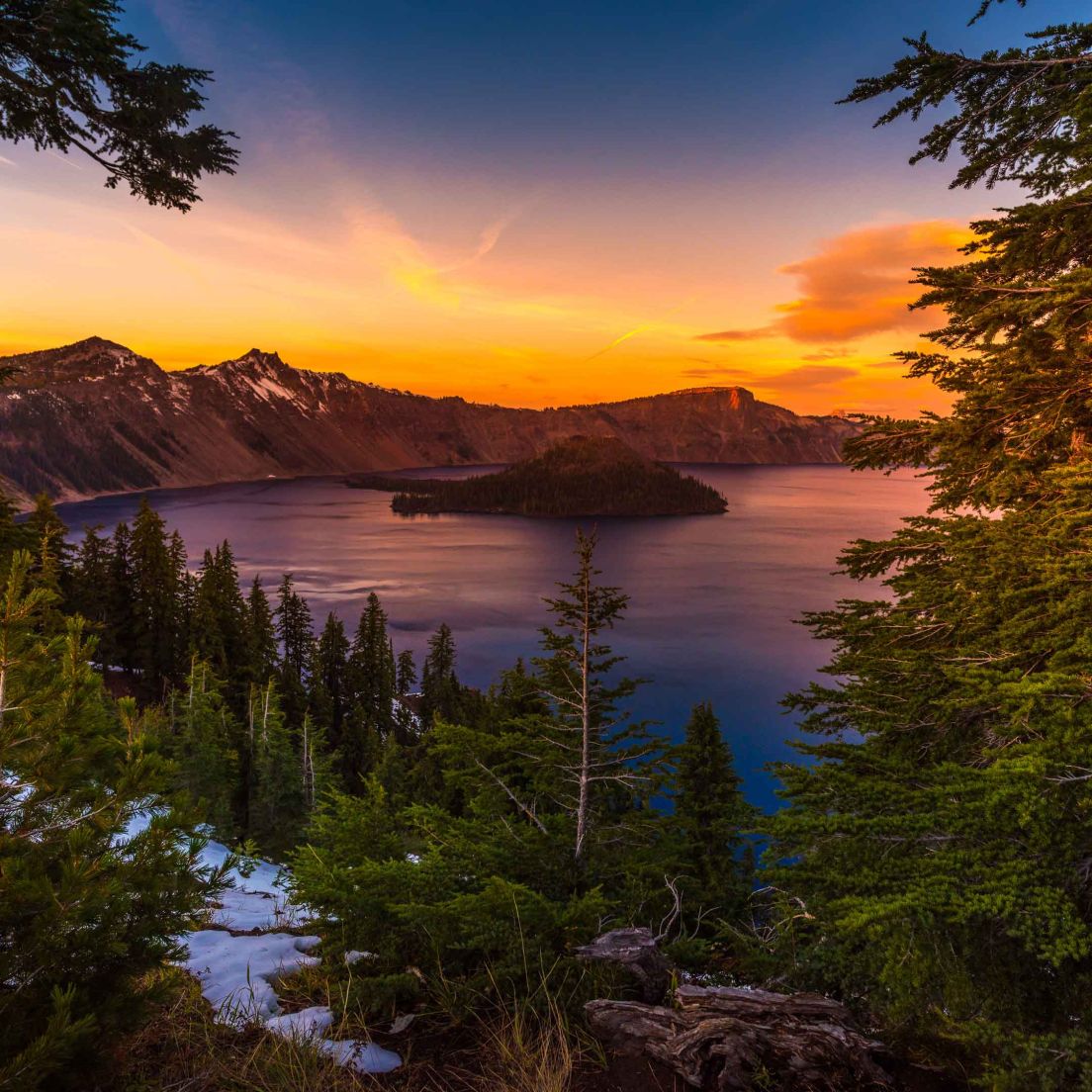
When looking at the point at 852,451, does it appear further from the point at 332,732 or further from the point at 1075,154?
the point at 332,732

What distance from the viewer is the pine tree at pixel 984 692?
3873 millimetres

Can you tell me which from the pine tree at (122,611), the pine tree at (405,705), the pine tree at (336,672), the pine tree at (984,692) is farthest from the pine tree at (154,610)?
the pine tree at (984,692)

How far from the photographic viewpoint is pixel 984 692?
4895 millimetres

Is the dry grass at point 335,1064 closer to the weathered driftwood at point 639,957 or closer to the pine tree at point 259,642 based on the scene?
the weathered driftwood at point 639,957

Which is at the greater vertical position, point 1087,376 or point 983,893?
point 1087,376

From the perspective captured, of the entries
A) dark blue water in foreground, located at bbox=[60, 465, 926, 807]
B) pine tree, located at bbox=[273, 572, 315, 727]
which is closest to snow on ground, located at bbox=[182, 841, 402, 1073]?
dark blue water in foreground, located at bbox=[60, 465, 926, 807]

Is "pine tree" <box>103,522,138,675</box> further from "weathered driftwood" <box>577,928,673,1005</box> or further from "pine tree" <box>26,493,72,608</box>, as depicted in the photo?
"weathered driftwood" <box>577,928,673,1005</box>

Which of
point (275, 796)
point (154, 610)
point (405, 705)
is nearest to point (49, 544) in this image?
point (275, 796)

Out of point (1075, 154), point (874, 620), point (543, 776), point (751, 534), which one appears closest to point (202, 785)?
point (543, 776)

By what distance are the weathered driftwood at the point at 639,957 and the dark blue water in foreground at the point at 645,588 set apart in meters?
26.8

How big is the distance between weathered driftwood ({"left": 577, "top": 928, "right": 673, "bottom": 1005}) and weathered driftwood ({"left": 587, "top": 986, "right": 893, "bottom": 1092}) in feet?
1.95

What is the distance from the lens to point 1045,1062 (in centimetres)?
329

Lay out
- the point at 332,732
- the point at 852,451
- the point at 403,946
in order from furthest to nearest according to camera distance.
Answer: the point at 332,732
the point at 852,451
the point at 403,946

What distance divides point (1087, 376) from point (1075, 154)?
201 centimetres
